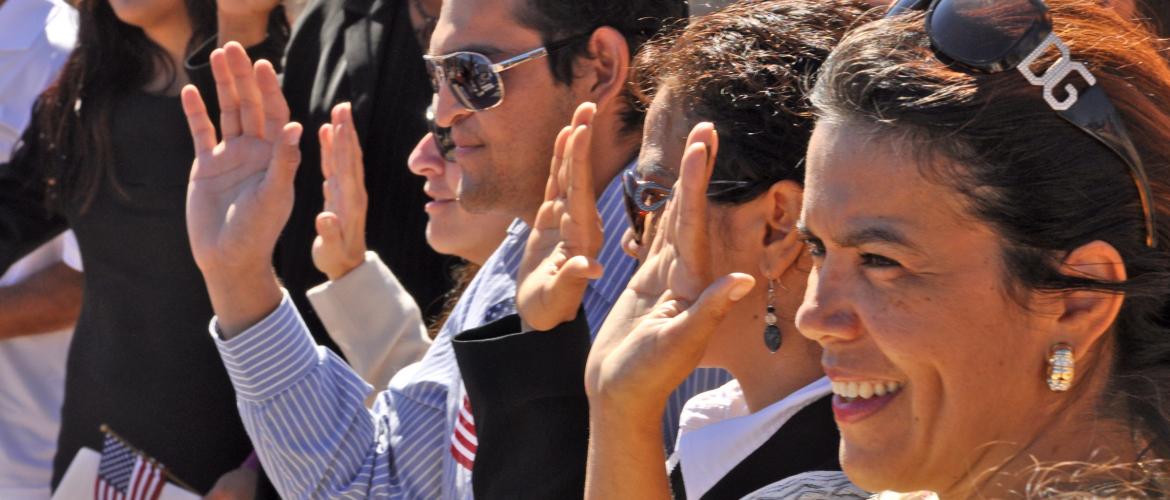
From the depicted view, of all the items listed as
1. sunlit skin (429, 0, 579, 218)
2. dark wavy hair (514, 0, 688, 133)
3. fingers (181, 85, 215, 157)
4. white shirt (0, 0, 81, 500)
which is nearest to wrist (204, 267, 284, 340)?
fingers (181, 85, 215, 157)

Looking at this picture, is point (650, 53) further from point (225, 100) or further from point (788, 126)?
point (225, 100)

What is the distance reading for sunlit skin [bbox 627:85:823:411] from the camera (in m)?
2.08

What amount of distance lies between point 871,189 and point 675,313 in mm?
382

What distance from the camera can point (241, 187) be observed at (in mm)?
2855

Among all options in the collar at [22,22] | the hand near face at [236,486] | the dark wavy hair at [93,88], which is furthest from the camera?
the collar at [22,22]

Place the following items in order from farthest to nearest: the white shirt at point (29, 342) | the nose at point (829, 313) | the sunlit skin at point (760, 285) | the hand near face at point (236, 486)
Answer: the white shirt at point (29, 342) → the hand near face at point (236, 486) → the sunlit skin at point (760, 285) → the nose at point (829, 313)

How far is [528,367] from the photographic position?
7.38 feet

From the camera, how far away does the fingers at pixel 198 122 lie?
2900 mm

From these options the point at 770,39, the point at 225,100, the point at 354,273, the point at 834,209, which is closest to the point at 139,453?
the point at 354,273

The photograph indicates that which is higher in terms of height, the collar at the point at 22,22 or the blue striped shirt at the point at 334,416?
the collar at the point at 22,22

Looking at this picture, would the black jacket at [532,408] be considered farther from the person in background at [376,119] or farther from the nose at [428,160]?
the person in background at [376,119]

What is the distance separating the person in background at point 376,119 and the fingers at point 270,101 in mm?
682

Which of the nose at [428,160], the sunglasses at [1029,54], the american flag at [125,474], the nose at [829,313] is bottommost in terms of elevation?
the american flag at [125,474]

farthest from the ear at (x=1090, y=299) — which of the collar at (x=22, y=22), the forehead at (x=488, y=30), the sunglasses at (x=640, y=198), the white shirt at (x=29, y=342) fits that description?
the collar at (x=22, y=22)
